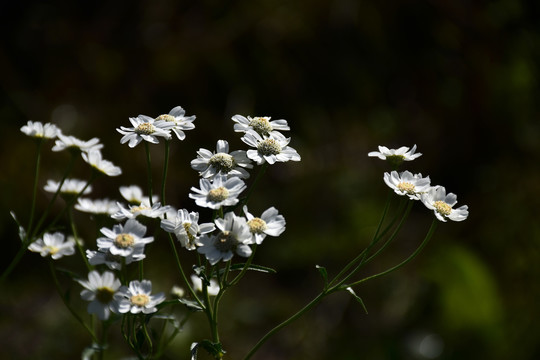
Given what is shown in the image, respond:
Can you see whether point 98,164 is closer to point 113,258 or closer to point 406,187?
point 113,258

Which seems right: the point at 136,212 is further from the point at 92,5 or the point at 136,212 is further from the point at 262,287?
the point at 92,5

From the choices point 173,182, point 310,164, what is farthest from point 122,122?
point 310,164

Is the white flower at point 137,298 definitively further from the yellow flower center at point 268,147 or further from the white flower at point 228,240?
the yellow flower center at point 268,147

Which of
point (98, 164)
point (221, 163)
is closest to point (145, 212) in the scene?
point (221, 163)

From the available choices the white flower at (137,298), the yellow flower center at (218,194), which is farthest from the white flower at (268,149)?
the white flower at (137,298)

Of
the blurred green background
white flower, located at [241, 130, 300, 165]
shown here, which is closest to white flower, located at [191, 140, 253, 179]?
white flower, located at [241, 130, 300, 165]

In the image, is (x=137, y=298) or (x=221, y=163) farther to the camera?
(x=221, y=163)
